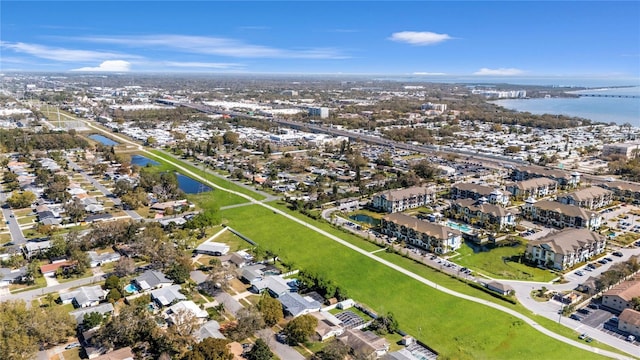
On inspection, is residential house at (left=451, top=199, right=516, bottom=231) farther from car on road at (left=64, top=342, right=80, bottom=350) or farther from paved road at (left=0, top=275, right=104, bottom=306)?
car on road at (left=64, top=342, right=80, bottom=350)

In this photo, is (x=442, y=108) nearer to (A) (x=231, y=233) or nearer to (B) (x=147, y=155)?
(B) (x=147, y=155)

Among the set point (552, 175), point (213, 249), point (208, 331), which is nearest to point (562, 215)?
point (552, 175)

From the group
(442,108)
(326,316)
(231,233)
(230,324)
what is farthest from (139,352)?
(442,108)

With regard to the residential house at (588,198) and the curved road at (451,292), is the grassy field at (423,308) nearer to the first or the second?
the curved road at (451,292)

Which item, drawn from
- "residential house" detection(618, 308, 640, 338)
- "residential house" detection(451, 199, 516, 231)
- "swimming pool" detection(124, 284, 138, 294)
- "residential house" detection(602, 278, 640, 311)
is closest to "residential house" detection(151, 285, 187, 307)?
"swimming pool" detection(124, 284, 138, 294)

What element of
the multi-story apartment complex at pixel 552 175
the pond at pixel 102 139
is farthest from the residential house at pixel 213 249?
the pond at pixel 102 139

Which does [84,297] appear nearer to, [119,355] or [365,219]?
[119,355]
